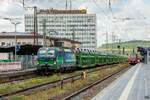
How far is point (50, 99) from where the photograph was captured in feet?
66.6

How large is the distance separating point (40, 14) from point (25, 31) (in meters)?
32.4

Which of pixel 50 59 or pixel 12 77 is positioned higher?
pixel 50 59

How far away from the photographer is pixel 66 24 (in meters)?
138

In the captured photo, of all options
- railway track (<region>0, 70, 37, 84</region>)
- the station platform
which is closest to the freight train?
railway track (<region>0, 70, 37, 84</region>)

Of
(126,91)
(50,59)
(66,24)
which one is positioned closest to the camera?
(126,91)

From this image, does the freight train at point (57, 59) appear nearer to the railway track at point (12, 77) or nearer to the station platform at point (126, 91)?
the railway track at point (12, 77)

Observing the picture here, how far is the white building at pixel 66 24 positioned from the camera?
414 feet

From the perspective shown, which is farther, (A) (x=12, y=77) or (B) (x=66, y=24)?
(B) (x=66, y=24)

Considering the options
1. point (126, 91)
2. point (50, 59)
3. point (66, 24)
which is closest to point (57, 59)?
point (50, 59)

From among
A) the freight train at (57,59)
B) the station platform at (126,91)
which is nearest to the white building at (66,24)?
the freight train at (57,59)

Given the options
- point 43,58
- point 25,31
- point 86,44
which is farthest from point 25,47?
point 86,44

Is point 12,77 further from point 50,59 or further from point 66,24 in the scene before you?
point 66,24

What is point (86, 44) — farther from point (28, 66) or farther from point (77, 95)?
point (77, 95)

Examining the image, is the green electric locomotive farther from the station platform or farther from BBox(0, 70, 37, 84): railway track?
the station platform
